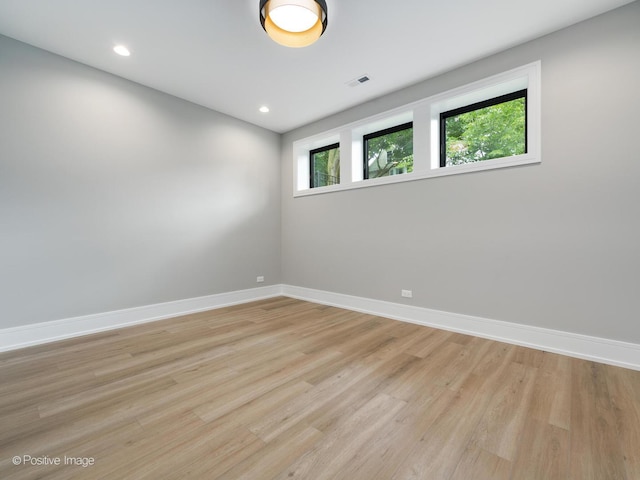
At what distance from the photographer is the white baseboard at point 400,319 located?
2201 millimetres

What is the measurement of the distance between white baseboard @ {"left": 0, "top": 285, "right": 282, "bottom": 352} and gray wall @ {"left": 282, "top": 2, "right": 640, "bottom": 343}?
2560 millimetres

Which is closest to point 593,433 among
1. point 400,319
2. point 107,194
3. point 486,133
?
point 400,319

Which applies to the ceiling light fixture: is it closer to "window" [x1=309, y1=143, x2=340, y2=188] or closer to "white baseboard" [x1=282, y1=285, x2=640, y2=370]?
"window" [x1=309, y1=143, x2=340, y2=188]

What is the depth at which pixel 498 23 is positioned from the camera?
90.9 inches

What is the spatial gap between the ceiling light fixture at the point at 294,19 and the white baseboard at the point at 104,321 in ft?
10.9

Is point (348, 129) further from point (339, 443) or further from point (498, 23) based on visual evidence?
point (339, 443)

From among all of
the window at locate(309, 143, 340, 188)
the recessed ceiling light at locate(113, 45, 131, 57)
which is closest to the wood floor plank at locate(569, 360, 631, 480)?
→ the window at locate(309, 143, 340, 188)

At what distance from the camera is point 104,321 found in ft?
9.82

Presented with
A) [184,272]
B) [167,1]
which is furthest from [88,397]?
[167,1]

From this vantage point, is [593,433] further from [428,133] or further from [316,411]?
[428,133]

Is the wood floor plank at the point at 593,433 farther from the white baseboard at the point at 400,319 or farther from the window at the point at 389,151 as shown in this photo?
the window at the point at 389,151

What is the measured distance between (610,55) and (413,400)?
3211mm

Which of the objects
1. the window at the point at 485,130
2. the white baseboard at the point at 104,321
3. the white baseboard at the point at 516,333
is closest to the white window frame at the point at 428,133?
the window at the point at 485,130

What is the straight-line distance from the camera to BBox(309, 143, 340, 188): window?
181 inches
